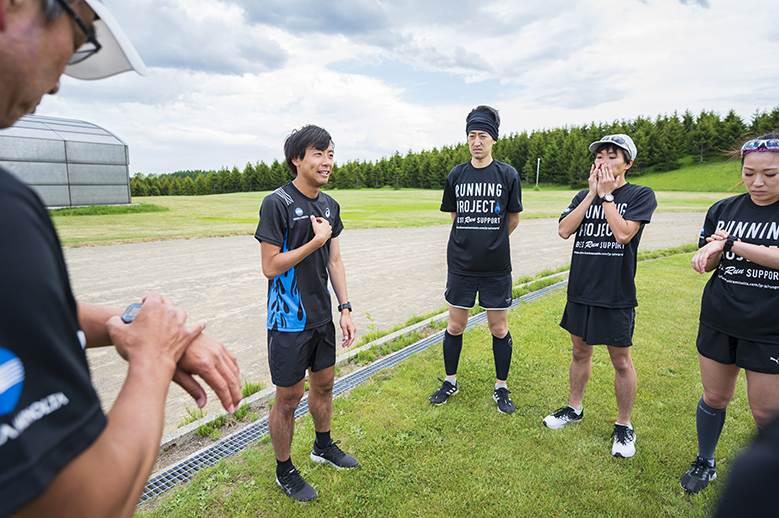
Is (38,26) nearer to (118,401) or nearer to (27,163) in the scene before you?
(118,401)

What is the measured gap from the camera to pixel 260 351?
5953 millimetres

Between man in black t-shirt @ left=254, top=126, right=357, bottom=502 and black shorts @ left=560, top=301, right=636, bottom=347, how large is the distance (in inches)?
94.7

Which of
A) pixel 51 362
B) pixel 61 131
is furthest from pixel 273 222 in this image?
pixel 61 131

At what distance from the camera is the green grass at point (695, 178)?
61344mm

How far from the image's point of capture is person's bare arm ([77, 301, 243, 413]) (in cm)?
138

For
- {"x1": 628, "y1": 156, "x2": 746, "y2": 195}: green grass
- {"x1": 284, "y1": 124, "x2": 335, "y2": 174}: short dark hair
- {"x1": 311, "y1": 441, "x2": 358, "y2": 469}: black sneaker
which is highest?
{"x1": 284, "y1": 124, "x2": 335, "y2": 174}: short dark hair

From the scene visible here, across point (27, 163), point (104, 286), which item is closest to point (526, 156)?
point (27, 163)

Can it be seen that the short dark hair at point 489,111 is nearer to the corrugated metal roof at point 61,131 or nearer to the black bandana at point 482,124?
the black bandana at point 482,124

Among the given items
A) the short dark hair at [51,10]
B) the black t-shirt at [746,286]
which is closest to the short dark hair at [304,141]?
the short dark hair at [51,10]

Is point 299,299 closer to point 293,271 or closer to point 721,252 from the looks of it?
point 293,271

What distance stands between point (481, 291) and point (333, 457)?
2.29 metres

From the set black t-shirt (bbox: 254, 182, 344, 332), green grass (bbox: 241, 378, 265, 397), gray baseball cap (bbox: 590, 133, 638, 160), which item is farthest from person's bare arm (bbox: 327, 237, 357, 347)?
gray baseball cap (bbox: 590, 133, 638, 160)

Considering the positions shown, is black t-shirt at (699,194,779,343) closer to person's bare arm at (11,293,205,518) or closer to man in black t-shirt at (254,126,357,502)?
man in black t-shirt at (254,126,357,502)

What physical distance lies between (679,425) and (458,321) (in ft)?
7.77
